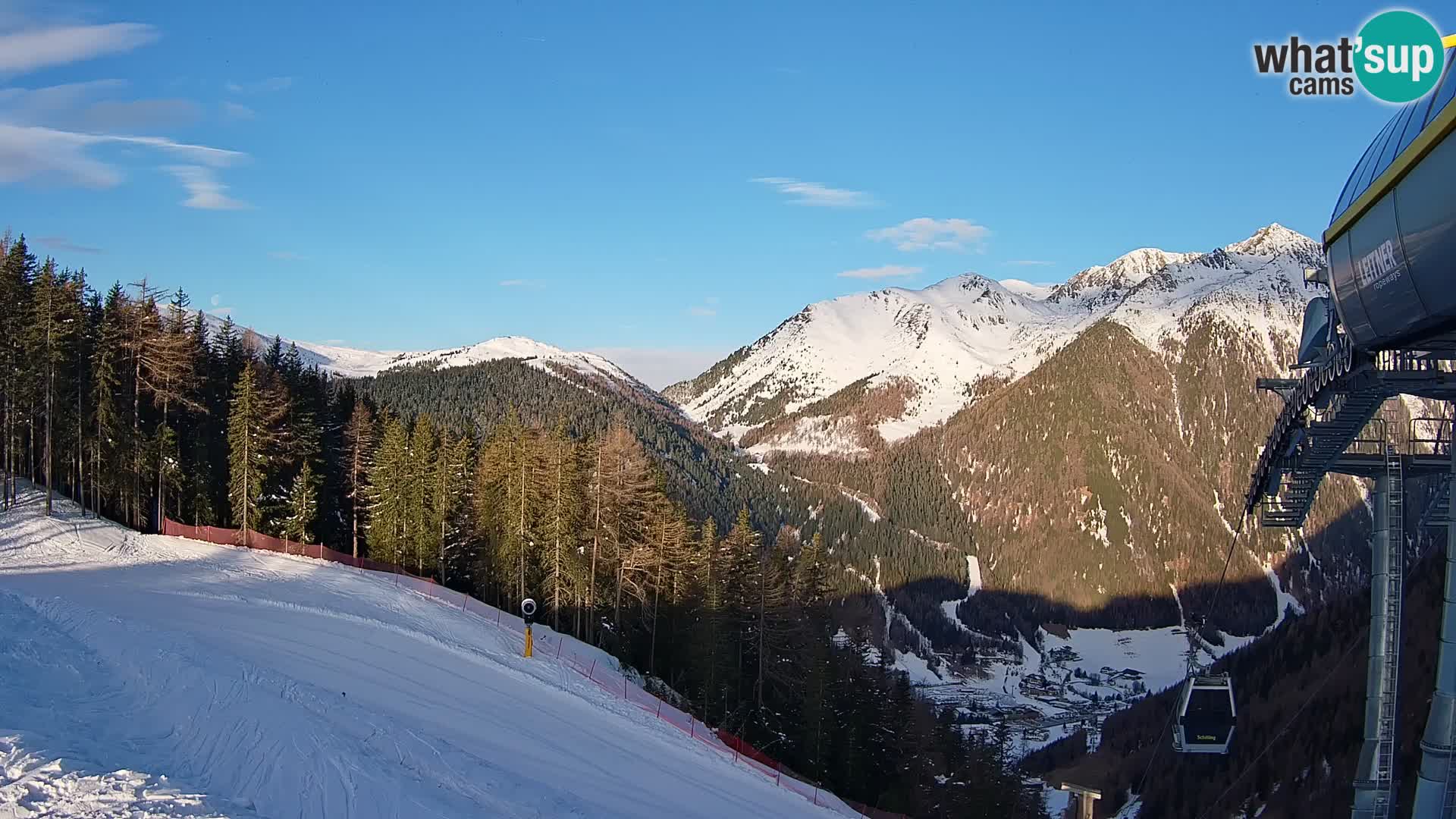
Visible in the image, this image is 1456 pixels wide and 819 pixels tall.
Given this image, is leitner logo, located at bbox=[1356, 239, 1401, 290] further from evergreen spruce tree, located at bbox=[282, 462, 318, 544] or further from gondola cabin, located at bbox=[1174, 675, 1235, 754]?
evergreen spruce tree, located at bbox=[282, 462, 318, 544]

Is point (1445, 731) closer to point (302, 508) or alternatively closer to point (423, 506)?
point (423, 506)

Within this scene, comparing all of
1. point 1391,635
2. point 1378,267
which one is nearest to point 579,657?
point 1391,635

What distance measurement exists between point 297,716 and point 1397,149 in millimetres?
19596

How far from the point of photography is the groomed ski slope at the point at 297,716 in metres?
15.1

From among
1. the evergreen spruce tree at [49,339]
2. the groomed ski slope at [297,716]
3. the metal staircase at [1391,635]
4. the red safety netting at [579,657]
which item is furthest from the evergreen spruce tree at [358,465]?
the metal staircase at [1391,635]

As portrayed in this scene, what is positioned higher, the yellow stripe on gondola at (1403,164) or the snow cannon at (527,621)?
the yellow stripe on gondola at (1403,164)

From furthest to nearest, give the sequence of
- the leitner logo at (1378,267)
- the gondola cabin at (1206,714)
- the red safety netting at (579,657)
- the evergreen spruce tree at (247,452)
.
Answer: the evergreen spruce tree at (247,452) < the red safety netting at (579,657) < the gondola cabin at (1206,714) < the leitner logo at (1378,267)

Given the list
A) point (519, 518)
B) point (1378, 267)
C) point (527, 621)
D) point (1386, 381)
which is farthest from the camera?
point (519, 518)

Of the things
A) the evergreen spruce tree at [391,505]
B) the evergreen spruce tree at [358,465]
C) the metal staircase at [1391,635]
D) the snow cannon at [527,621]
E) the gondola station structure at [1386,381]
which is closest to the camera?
the gondola station structure at [1386,381]

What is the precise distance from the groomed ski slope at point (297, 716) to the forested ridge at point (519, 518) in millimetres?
11101

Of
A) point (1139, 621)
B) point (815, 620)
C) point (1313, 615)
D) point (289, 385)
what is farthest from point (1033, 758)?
point (1139, 621)

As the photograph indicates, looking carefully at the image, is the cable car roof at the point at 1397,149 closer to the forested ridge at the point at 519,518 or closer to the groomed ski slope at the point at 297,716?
the groomed ski slope at the point at 297,716

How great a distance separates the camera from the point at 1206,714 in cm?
2036

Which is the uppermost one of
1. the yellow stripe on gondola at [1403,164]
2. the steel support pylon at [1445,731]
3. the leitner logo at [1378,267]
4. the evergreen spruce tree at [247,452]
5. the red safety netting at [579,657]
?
the yellow stripe on gondola at [1403,164]
